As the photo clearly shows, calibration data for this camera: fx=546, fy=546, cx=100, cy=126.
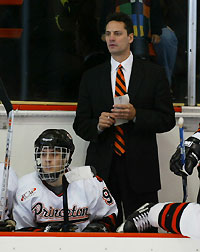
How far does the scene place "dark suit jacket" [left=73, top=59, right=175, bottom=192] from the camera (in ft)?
8.95

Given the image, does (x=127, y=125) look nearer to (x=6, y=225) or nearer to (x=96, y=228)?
(x=96, y=228)

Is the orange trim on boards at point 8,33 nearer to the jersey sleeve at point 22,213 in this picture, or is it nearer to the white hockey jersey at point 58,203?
the white hockey jersey at point 58,203

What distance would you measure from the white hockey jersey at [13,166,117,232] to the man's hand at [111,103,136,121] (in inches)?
15.9

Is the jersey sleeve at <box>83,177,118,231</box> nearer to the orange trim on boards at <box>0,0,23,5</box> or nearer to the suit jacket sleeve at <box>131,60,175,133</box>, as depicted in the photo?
the suit jacket sleeve at <box>131,60,175,133</box>

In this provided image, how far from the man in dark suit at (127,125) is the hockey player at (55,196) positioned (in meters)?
0.39

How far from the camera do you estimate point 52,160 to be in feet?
7.50

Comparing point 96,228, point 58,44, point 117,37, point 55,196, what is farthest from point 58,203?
point 58,44

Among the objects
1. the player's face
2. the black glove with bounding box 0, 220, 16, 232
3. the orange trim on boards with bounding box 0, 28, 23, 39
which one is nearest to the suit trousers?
the player's face

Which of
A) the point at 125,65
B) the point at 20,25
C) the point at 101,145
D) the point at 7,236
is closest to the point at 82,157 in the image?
the point at 101,145

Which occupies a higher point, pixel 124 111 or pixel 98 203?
pixel 124 111

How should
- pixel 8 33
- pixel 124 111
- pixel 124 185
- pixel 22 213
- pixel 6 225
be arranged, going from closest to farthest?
pixel 6 225
pixel 22 213
pixel 124 111
pixel 124 185
pixel 8 33

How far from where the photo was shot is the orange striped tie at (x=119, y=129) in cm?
276

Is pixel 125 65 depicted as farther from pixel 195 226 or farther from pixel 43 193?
pixel 195 226

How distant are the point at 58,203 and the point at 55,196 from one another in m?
0.03
